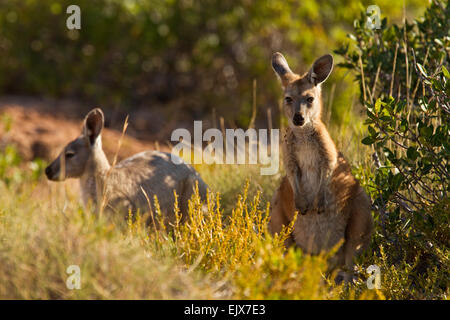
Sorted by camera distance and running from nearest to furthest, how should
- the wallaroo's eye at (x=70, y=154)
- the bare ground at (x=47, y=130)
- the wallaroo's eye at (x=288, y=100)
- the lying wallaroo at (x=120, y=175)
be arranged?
the wallaroo's eye at (x=288, y=100) → the lying wallaroo at (x=120, y=175) → the wallaroo's eye at (x=70, y=154) → the bare ground at (x=47, y=130)

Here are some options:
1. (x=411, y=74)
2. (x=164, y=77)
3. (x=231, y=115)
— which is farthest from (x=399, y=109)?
(x=164, y=77)

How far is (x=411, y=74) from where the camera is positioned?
564 cm

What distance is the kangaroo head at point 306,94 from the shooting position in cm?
472

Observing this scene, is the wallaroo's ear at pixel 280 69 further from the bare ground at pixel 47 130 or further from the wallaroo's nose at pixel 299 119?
the bare ground at pixel 47 130

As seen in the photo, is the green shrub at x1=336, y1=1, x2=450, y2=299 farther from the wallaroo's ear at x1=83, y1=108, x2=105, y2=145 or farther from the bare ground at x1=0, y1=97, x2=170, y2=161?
the bare ground at x1=0, y1=97, x2=170, y2=161

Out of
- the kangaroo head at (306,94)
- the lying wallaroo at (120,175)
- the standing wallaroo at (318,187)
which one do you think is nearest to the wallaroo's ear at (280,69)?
the kangaroo head at (306,94)

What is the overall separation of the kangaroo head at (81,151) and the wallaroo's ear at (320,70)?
1.94m

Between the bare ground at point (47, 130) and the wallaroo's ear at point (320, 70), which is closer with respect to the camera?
the wallaroo's ear at point (320, 70)

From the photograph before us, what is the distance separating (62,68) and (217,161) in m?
4.63

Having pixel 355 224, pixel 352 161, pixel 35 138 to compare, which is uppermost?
pixel 35 138

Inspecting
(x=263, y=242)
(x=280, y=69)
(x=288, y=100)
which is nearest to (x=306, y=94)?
(x=288, y=100)

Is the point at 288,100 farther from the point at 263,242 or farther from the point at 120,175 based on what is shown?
the point at 120,175

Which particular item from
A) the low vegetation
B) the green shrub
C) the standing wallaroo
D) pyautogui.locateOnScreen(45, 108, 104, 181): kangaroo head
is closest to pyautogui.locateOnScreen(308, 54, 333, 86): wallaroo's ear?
the standing wallaroo
